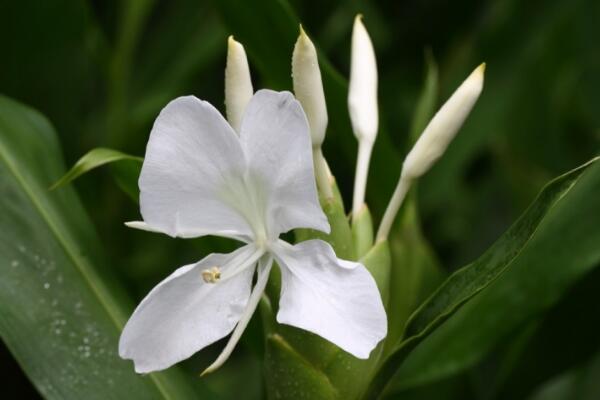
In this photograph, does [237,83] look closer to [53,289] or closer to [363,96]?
[363,96]

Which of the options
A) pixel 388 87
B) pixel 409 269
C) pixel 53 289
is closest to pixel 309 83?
pixel 53 289

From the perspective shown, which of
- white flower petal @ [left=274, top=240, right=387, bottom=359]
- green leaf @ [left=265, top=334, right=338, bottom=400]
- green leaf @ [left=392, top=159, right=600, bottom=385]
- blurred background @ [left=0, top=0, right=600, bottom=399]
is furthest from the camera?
blurred background @ [left=0, top=0, right=600, bottom=399]

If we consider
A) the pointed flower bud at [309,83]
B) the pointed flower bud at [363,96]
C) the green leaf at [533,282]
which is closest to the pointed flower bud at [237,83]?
the pointed flower bud at [309,83]

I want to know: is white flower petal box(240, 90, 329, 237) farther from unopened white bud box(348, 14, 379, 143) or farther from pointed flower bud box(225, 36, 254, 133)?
unopened white bud box(348, 14, 379, 143)

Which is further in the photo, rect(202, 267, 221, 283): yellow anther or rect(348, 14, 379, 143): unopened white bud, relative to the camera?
rect(348, 14, 379, 143): unopened white bud

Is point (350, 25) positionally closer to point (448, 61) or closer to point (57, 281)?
point (448, 61)

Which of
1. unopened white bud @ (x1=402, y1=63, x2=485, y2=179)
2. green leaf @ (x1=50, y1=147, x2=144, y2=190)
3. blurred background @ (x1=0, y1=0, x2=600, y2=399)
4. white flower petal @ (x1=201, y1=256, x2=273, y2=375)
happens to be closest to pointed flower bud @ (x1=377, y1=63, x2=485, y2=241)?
unopened white bud @ (x1=402, y1=63, x2=485, y2=179)
